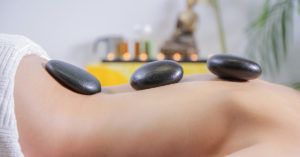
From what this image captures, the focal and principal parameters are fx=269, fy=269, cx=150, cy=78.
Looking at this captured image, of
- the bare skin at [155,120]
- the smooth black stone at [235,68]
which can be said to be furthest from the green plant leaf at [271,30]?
the bare skin at [155,120]

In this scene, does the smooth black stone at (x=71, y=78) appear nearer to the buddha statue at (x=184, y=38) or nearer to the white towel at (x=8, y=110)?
the white towel at (x=8, y=110)

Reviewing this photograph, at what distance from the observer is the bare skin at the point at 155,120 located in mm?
340

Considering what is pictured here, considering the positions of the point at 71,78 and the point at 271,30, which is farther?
the point at 271,30

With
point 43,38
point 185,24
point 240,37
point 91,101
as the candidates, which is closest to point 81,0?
point 43,38

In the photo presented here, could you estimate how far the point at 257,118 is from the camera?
1.12 feet

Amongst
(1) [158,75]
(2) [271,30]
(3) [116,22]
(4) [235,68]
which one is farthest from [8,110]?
(3) [116,22]

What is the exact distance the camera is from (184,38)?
195 cm

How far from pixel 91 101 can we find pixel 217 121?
197 mm

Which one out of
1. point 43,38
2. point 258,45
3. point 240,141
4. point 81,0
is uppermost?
point 81,0

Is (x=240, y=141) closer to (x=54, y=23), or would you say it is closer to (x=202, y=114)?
(x=202, y=114)

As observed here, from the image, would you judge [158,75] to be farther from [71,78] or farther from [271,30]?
[271,30]

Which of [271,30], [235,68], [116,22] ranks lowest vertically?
[271,30]

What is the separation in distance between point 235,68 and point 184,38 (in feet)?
5.02

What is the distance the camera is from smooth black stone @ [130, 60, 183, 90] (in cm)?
45
